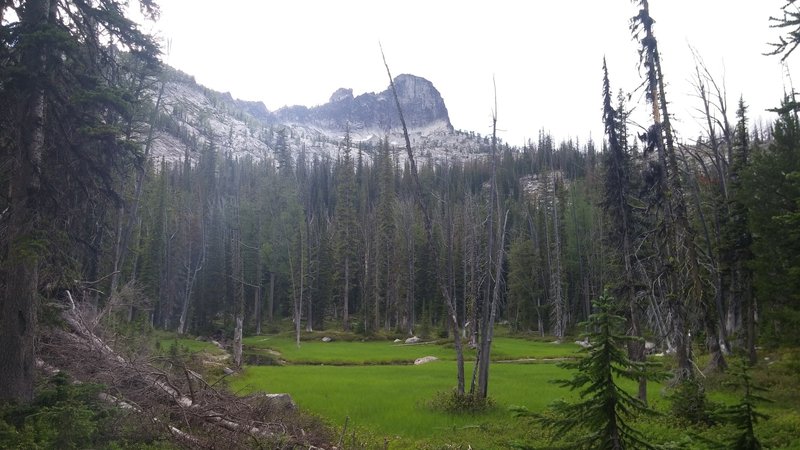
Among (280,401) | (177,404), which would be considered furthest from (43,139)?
(280,401)

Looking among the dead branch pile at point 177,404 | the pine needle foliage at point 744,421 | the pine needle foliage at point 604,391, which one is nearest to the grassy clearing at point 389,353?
the dead branch pile at point 177,404

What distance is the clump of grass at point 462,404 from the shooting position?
15.3 metres

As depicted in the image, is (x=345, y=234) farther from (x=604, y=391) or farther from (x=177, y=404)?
(x=604, y=391)

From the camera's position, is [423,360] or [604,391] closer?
[604,391]

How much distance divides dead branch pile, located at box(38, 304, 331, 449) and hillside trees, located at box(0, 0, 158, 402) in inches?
74.3

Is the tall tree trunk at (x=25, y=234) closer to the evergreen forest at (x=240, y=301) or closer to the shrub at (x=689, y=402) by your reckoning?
the evergreen forest at (x=240, y=301)

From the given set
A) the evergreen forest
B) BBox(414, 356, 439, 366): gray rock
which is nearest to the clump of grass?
the evergreen forest

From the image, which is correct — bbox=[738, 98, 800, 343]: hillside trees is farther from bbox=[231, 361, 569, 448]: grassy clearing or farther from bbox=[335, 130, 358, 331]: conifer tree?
bbox=[335, 130, 358, 331]: conifer tree

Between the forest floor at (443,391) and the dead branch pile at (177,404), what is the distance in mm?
1358

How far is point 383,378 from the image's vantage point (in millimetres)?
22781

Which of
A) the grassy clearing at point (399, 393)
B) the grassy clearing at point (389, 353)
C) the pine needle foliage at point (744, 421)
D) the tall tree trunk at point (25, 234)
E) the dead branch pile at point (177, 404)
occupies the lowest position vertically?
the grassy clearing at point (389, 353)

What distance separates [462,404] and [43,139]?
498 inches

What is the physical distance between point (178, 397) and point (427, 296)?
177 ft

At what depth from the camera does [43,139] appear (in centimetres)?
1011
